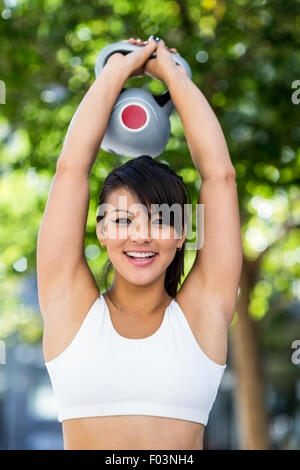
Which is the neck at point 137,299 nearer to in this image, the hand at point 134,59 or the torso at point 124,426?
the torso at point 124,426

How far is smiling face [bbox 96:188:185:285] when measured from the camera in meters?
2.34

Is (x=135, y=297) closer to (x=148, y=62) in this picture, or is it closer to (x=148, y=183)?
(x=148, y=183)

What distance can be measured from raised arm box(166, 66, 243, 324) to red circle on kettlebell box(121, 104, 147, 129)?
0.13 meters

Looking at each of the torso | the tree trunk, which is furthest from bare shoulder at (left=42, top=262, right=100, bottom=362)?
the tree trunk

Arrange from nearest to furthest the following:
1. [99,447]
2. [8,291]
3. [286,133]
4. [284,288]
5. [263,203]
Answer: [99,447], [286,133], [263,203], [284,288], [8,291]

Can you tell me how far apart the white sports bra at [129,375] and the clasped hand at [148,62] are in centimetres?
75

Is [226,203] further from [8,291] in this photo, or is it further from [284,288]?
[8,291]

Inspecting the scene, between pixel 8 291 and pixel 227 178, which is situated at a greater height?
pixel 8 291

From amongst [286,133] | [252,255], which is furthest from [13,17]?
[252,255]

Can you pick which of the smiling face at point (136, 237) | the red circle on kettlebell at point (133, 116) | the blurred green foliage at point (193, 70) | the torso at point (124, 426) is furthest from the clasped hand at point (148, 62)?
the blurred green foliage at point (193, 70)

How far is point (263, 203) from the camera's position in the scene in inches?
250

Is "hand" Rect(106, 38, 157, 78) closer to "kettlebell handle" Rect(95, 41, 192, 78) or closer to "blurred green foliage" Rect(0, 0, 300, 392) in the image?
"kettlebell handle" Rect(95, 41, 192, 78)

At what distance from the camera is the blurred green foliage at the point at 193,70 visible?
525cm

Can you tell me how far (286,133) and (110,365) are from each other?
136 inches
